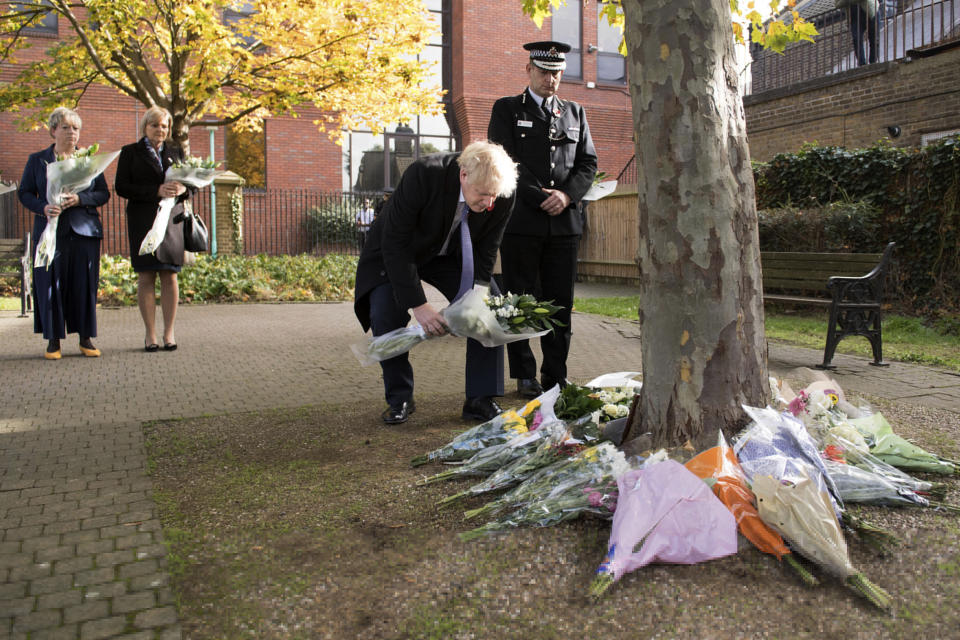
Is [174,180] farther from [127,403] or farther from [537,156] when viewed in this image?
[537,156]

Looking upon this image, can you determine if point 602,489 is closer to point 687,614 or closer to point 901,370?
point 687,614

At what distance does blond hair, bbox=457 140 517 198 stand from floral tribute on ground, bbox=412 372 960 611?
1091 millimetres

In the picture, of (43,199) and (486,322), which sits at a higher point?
(43,199)

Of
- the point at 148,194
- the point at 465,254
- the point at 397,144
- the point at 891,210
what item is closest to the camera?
the point at 465,254

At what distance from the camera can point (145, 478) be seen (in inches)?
137

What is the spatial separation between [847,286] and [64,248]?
259 inches

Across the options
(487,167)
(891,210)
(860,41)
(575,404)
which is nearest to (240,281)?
(487,167)

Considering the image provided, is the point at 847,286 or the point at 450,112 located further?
the point at 450,112

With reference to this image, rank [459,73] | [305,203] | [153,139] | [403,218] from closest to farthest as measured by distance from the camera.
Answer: [403,218] → [153,139] → [305,203] → [459,73]

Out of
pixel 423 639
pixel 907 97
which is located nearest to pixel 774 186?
pixel 907 97

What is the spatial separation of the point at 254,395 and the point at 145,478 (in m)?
1.84

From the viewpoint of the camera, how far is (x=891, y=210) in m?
10.5

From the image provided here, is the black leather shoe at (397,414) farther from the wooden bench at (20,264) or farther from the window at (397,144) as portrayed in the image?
the window at (397,144)

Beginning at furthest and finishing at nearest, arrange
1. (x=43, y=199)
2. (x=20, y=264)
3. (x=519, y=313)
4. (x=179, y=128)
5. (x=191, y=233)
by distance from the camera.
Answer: (x=179, y=128)
(x=20, y=264)
(x=191, y=233)
(x=43, y=199)
(x=519, y=313)
